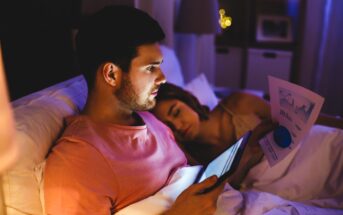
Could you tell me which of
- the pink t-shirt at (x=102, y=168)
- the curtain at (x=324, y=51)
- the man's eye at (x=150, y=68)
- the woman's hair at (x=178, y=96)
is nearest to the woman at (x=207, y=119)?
the woman's hair at (x=178, y=96)

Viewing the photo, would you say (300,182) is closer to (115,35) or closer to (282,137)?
(282,137)

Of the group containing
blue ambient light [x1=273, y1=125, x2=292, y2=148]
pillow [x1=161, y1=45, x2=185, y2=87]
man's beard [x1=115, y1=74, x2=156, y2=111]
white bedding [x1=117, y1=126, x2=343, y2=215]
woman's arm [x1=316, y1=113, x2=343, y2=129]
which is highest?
man's beard [x1=115, y1=74, x2=156, y2=111]

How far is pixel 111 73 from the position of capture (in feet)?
3.59

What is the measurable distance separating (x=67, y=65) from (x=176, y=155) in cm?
73

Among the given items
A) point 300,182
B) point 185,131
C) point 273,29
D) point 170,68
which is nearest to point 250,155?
point 300,182

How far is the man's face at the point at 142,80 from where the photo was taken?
1104mm

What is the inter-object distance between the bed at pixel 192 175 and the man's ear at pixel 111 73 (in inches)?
7.7

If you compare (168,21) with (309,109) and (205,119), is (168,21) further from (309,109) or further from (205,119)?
(309,109)

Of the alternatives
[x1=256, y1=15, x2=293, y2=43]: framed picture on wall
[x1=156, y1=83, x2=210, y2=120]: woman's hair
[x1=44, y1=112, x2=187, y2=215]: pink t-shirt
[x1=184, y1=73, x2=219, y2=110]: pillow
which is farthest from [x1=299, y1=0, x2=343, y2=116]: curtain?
[x1=44, y1=112, x2=187, y2=215]: pink t-shirt

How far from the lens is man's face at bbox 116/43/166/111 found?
43.4 inches

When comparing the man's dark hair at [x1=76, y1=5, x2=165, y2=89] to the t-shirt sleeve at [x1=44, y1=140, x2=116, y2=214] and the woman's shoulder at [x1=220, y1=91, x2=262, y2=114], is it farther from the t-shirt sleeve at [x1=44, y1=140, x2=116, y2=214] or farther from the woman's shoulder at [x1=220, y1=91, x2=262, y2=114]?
the woman's shoulder at [x1=220, y1=91, x2=262, y2=114]

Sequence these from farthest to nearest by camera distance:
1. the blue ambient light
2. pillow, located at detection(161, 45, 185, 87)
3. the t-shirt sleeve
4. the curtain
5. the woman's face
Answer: the curtain → pillow, located at detection(161, 45, 185, 87) → the woman's face → the blue ambient light → the t-shirt sleeve

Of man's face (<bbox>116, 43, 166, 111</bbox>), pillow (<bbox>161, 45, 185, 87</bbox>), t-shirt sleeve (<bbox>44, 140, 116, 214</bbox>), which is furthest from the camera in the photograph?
pillow (<bbox>161, 45, 185, 87</bbox>)

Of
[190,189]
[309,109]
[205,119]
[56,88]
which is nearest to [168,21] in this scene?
[205,119]
